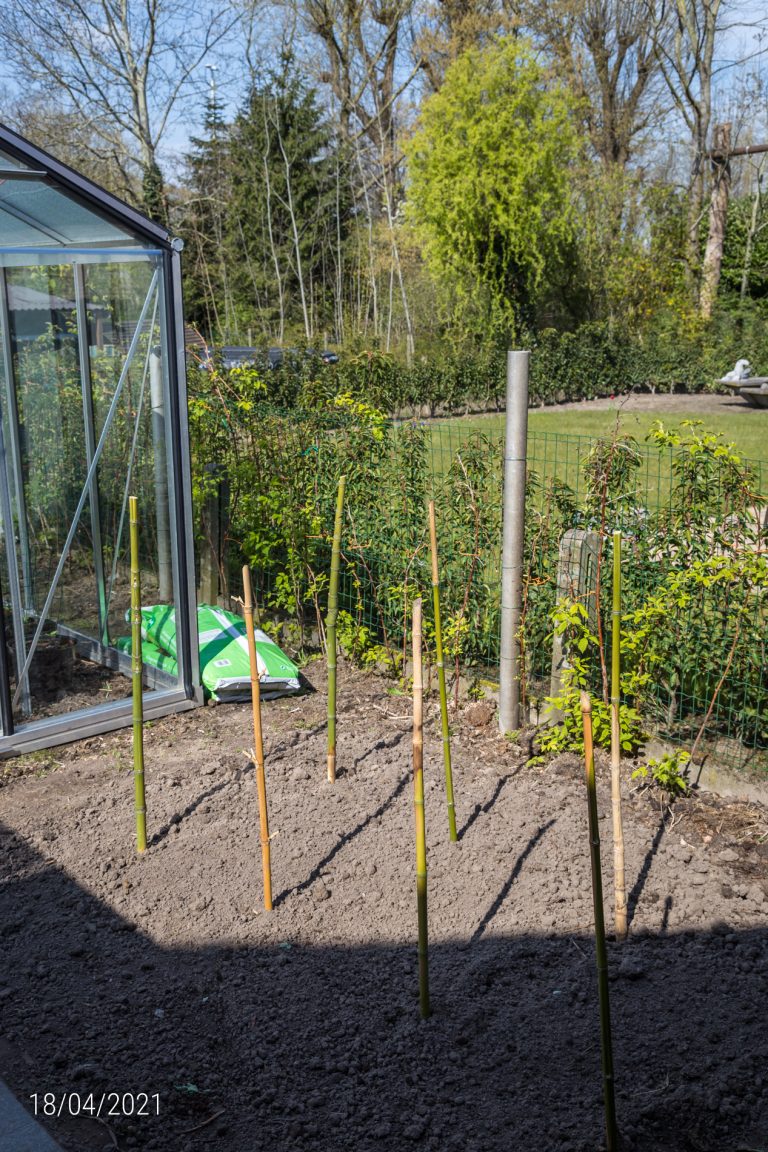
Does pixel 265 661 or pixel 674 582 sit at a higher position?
pixel 674 582

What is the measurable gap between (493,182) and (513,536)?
17139mm

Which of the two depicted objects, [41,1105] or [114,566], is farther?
[114,566]

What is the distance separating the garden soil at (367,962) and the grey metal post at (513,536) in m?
0.27

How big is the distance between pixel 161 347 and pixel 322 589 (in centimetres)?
174

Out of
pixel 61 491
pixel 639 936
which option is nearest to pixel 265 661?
pixel 61 491

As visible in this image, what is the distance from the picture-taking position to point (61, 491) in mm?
5457

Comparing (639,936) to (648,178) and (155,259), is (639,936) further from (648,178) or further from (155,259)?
(648,178)

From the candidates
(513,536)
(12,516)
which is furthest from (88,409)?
(513,536)

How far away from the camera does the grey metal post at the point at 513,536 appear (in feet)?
15.5

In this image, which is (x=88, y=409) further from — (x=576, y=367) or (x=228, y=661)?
(x=576, y=367)

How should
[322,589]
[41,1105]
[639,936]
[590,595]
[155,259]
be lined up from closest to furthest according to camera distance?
[41,1105] < [639,936] < [590,595] < [155,259] < [322,589]

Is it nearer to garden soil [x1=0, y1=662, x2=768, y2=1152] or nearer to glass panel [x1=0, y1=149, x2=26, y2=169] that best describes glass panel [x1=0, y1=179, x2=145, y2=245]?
glass panel [x1=0, y1=149, x2=26, y2=169]

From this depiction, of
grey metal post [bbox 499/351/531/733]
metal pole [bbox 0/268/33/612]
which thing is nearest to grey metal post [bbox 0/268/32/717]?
metal pole [bbox 0/268/33/612]

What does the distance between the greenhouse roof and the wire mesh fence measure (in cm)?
161
